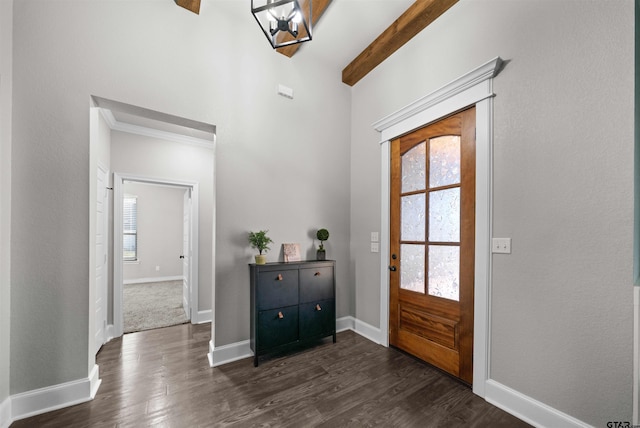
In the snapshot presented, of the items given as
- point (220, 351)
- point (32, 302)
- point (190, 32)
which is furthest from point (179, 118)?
point (220, 351)

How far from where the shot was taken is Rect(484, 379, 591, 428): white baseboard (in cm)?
151

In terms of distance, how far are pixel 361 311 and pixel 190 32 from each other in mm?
3447

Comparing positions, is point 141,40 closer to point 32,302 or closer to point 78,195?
point 78,195

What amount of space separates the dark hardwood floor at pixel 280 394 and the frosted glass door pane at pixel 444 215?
121 centimetres

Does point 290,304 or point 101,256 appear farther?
point 101,256

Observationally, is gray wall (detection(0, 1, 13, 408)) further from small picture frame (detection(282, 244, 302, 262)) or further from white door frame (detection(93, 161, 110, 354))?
small picture frame (detection(282, 244, 302, 262))

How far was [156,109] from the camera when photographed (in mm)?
2141

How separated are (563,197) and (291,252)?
227cm

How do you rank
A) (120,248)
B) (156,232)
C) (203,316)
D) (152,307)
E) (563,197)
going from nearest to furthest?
1. (563,197)
2. (120,248)
3. (203,316)
4. (152,307)
5. (156,232)

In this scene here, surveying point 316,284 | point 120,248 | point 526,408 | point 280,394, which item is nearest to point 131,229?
point 120,248

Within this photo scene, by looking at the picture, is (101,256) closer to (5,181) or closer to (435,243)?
(5,181)

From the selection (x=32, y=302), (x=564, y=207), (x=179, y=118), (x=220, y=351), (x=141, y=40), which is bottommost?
(x=220, y=351)

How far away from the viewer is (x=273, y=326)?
245cm

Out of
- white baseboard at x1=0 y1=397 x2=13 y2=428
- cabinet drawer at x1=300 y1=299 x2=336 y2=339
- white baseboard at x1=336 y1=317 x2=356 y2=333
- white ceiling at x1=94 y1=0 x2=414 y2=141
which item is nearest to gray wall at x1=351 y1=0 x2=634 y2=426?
white ceiling at x1=94 y1=0 x2=414 y2=141
